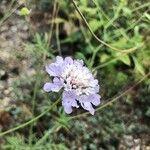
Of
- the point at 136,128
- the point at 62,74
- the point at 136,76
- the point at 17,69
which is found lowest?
the point at 136,128

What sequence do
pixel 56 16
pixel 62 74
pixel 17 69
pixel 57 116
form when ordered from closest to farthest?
pixel 62 74
pixel 57 116
pixel 17 69
pixel 56 16

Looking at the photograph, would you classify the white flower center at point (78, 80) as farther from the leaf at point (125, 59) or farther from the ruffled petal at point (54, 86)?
the leaf at point (125, 59)

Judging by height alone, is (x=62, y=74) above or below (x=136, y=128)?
above

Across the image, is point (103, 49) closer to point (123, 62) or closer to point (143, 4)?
point (123, 62)

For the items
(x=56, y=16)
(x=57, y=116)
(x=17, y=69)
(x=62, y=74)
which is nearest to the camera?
(x=62, y=74)

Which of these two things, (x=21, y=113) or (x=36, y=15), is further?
(x=36, y=15)

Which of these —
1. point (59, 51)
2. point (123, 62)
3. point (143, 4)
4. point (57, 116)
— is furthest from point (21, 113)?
point (143, 4)

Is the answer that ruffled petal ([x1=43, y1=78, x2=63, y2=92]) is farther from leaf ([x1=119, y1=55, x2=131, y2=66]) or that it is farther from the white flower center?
leaf ([x1=119, y1=55, x2=131, y2=66])
